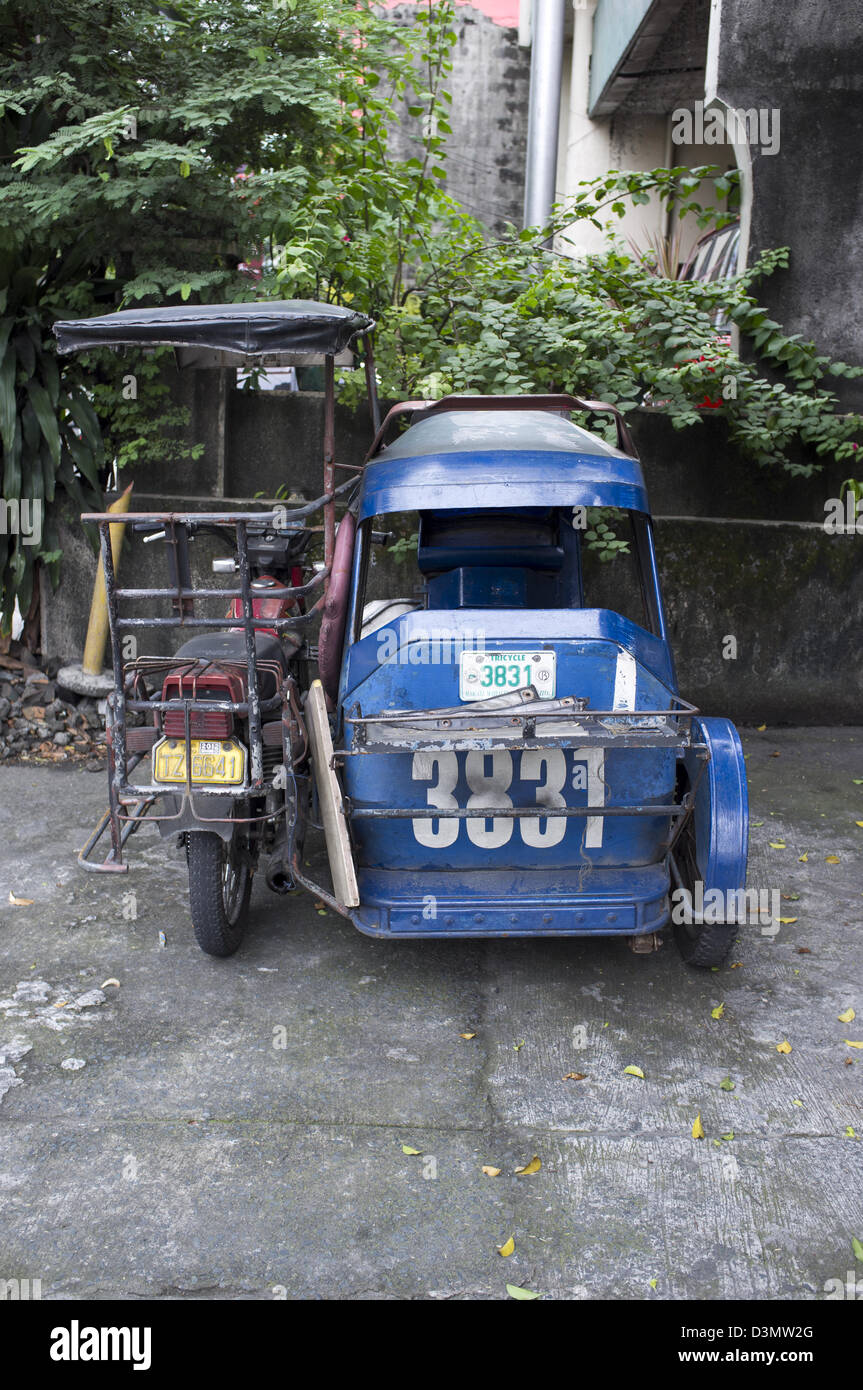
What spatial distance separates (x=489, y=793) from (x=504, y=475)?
113 cm

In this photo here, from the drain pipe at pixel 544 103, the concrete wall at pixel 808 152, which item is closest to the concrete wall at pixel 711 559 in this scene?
the concrete wall at pixel 808 152

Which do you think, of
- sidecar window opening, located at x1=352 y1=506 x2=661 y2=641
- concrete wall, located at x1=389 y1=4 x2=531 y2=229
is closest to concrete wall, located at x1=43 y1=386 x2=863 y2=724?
sidecar window opening, located at x1=352 y1=506 x2=661 y2=641

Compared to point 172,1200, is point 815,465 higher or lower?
higher

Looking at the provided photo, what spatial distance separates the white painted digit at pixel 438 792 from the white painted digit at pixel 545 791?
23 cm

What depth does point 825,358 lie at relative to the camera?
643 cm

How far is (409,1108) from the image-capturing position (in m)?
3.04

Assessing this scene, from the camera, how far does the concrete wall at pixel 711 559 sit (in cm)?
643

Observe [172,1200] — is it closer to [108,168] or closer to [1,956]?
[1,956]

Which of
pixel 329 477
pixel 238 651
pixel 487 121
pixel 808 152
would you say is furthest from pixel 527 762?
pixel 487 121

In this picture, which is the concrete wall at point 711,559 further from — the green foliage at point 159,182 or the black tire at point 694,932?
the black tire at point 694,932

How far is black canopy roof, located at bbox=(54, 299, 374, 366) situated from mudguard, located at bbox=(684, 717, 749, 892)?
1974 millimetres

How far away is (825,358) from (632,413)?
118cm
